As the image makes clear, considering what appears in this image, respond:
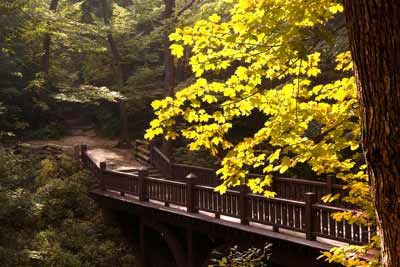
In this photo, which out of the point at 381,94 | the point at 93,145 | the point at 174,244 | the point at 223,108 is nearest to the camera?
the point at 381,94

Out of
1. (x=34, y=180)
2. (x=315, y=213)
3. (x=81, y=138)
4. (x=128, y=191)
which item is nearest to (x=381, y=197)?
(x=315, y=213)

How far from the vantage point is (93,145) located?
26484mm

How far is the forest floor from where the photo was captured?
21.5m

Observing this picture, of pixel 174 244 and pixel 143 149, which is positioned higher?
pixel 143 149

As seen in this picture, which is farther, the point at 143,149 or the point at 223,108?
the point at 143,149

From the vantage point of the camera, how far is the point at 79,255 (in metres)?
13.9

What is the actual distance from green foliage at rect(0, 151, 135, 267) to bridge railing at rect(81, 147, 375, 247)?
175 cm

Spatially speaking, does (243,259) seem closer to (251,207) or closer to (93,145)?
(251,207)

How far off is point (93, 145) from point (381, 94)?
82.4ft

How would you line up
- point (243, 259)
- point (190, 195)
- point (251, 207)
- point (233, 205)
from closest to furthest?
point (243, 259) → point (251, 207) → point (233, 205) → point (190, 195)

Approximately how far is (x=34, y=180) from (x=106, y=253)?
5.27m

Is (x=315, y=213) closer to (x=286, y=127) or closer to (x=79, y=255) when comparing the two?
(x=286, y=127)

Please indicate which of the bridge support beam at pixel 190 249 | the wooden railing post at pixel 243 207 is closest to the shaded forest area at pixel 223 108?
the wooden railing post at pixel 243 207

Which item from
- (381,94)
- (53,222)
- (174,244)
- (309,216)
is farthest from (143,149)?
(381,94)
